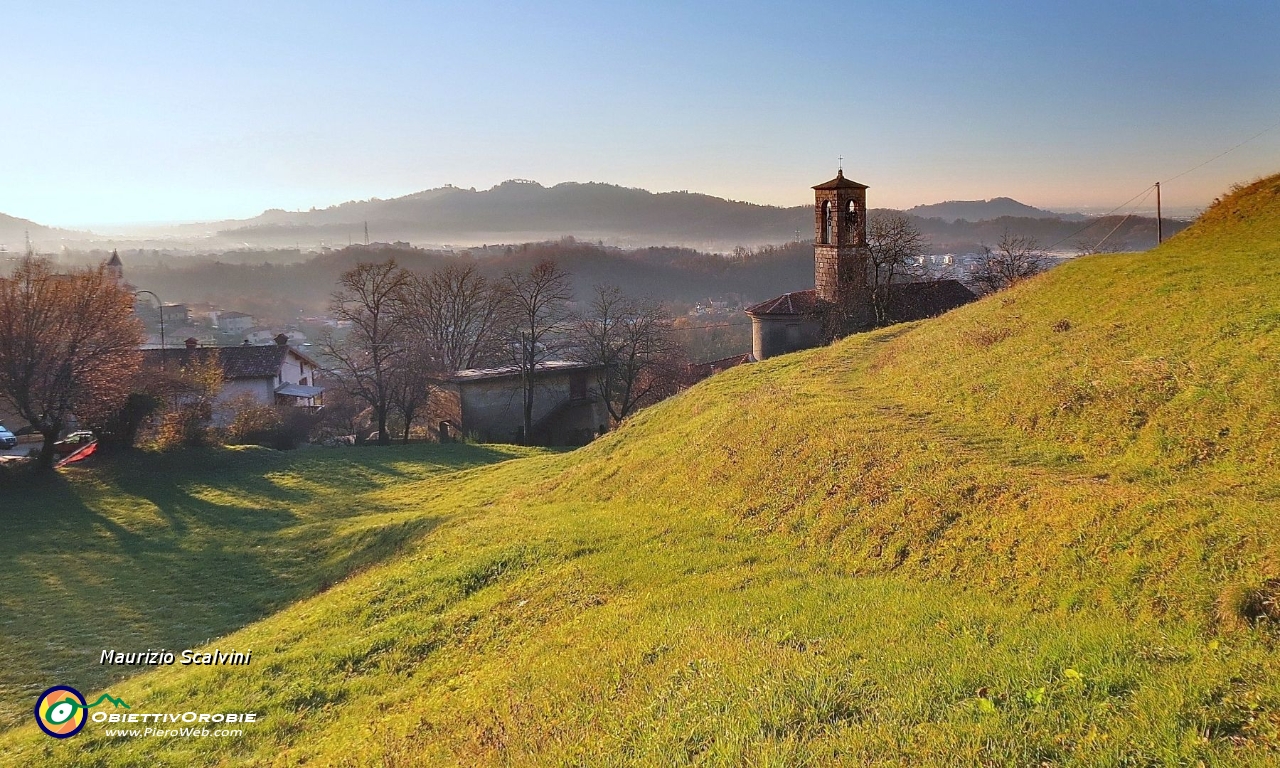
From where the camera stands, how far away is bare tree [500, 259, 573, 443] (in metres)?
40.8

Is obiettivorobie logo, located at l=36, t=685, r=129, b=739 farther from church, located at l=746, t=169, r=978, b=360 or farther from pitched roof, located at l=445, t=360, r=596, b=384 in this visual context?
church, located at l=746, t=169, r=978, b=360

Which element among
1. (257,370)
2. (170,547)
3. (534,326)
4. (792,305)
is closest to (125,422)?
(170,547)

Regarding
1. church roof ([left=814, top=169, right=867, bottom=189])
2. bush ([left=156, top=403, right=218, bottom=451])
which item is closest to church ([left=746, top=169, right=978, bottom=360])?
church roof ([left=814, top=169, right=867, bottom=189])

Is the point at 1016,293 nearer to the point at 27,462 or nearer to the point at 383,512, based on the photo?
the point at 383,512

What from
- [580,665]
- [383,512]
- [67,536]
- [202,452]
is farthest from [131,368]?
[580,665]

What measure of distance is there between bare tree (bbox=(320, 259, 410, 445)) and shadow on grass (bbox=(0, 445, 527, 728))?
1006cm

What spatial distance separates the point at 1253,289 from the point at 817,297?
29.4 m

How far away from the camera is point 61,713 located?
328 inches

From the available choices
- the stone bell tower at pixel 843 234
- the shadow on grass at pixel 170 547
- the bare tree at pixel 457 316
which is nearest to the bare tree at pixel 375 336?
the bare tree at pixel 457 316

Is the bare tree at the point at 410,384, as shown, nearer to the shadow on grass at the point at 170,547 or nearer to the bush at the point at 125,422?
the shadow on grass at the point at 170,547

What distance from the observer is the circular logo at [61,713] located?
7898 mm

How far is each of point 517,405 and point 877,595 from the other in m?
35.0

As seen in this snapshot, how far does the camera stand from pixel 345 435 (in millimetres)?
45125

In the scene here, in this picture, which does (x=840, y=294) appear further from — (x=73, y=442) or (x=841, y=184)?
(x=73, y=442)
